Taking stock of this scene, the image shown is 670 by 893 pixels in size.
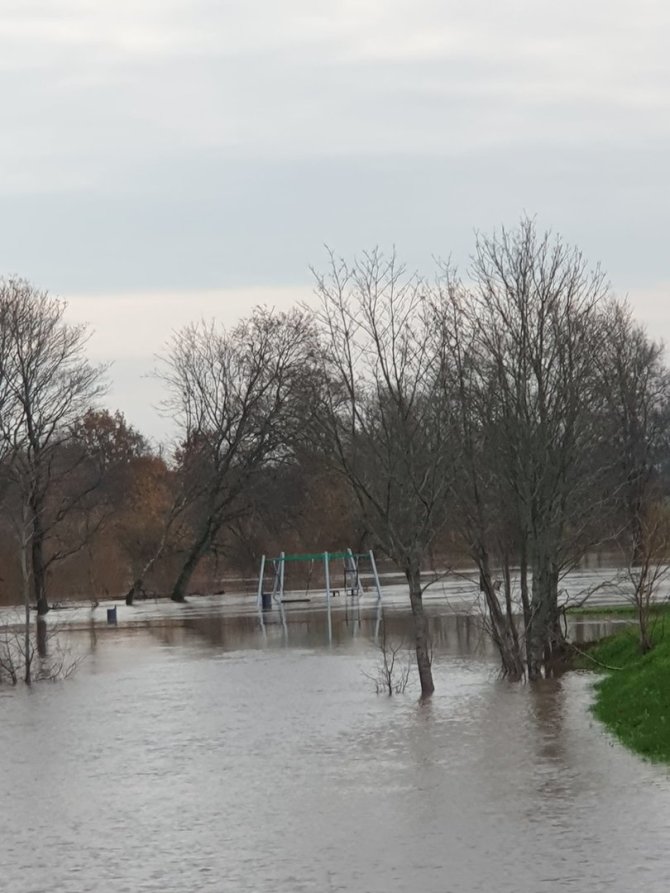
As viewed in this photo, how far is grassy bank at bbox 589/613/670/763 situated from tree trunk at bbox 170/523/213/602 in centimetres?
3977

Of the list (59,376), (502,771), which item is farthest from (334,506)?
(502,771)

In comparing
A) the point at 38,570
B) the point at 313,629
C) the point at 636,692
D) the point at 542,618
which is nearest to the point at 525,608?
the point at 542,618

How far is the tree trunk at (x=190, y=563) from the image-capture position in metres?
65.7

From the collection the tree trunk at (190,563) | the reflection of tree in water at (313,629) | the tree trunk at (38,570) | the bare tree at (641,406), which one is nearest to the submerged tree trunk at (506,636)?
the reflection of tree in water at (313,629)

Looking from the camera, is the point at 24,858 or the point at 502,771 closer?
the point at 24,858

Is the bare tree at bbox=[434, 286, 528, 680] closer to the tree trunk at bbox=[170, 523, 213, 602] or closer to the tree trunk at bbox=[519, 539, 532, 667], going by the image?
the tree trunk at bbox=[519, 539, 532, 667]

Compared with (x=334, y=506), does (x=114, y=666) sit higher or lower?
lower

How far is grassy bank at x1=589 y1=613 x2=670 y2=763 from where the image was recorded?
1663cm

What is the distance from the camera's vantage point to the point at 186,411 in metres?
72.4

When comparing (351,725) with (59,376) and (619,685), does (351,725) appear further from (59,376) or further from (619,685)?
(59,376)

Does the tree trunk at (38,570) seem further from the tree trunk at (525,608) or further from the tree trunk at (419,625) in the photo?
the tree trunk at (419,625)

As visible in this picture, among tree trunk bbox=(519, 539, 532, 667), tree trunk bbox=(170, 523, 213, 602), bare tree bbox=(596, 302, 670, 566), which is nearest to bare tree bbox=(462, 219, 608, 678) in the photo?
tree trunk bbox=(519, 539, 532, 667)

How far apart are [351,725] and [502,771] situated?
4864 millimetres

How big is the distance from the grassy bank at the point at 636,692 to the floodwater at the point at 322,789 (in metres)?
0.30
